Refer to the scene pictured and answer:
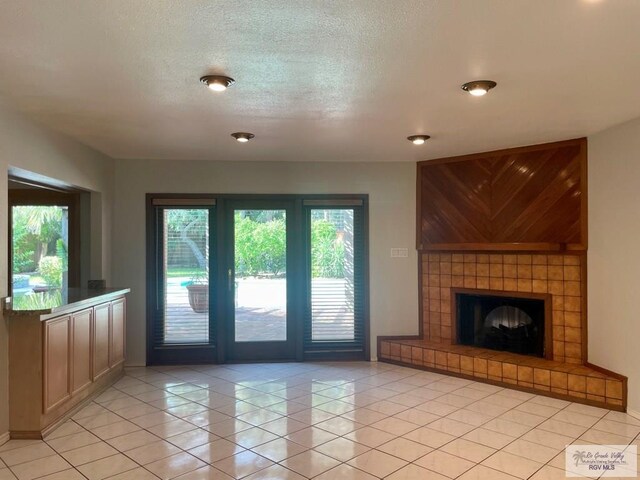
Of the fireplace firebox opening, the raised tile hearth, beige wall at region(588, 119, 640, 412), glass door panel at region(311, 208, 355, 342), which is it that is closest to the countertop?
glass door panel at region(311, 208, 355, 342)

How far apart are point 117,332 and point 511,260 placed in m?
3.96

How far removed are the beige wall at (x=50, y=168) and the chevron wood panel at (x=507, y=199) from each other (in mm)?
3428

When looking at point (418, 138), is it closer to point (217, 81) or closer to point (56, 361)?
point (217, 81)

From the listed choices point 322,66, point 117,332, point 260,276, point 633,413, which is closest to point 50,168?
point 117,332

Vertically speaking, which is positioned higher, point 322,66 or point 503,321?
point 322,66

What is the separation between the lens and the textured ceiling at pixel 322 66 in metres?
1.98

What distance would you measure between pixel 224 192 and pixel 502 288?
3146 mm

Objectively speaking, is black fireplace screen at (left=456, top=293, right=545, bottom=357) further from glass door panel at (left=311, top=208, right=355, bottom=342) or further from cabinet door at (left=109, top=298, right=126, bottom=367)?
cabinet door at (left=109, top=298, right=126, bottom=367)

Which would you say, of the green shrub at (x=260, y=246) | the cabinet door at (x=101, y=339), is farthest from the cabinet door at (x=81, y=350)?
the green shrub at (x=260, y=246)

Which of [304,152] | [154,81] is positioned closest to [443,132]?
[304,152]

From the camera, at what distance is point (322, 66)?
2535 mm

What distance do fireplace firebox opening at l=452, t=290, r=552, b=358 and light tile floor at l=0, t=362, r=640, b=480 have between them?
26.0 inches

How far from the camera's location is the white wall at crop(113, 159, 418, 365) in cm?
519

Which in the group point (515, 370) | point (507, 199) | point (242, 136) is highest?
point (242, 136)
